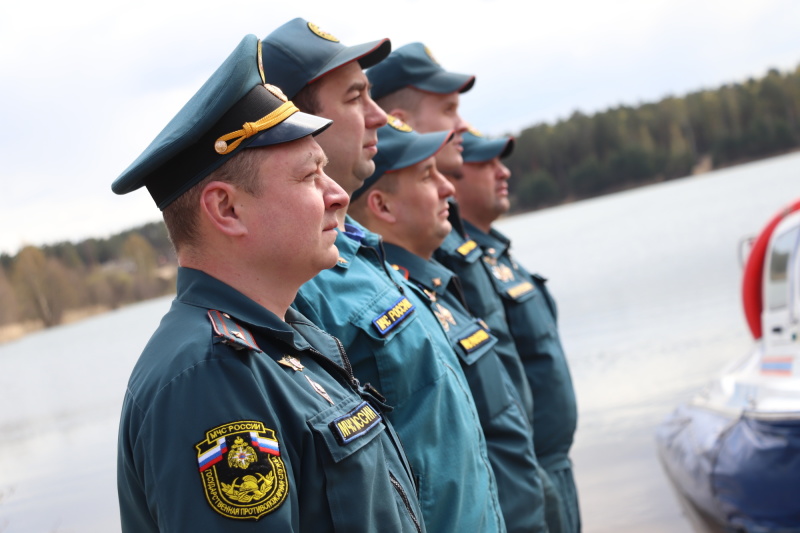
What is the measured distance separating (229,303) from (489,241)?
2.45 m

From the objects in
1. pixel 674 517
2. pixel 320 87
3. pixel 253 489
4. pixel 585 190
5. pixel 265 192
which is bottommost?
pixel 585 190

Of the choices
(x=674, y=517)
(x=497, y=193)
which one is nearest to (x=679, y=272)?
(x=674, y=517)

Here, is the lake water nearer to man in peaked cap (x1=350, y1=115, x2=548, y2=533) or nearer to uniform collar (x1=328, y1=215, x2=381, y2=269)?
man in peaked cap (x1=350, y1=115, x2=548, y2=533)

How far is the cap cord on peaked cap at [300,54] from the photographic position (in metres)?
2.68

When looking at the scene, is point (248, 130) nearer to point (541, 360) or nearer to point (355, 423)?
point (355, 423)

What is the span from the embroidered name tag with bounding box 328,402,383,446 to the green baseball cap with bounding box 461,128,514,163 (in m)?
2.63

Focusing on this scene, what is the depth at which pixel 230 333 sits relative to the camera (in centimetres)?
158

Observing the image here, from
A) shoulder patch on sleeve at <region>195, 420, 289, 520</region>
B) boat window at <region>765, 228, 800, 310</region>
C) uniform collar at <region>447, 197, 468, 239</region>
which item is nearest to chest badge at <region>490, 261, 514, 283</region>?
uniform collar at <region>447, 197, 468, 239</region>

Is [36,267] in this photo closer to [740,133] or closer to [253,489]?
[253,489]

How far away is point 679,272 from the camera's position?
19141 millimetres

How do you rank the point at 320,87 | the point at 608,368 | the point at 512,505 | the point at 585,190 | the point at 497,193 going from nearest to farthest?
the point at 320,87
the point at 512,505
the point at 497,193
the point at 608,368
the point at 585,190

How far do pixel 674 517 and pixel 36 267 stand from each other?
20101mm

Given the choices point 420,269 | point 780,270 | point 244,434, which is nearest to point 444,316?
point 420,269

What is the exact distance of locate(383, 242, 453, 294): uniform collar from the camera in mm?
3037
